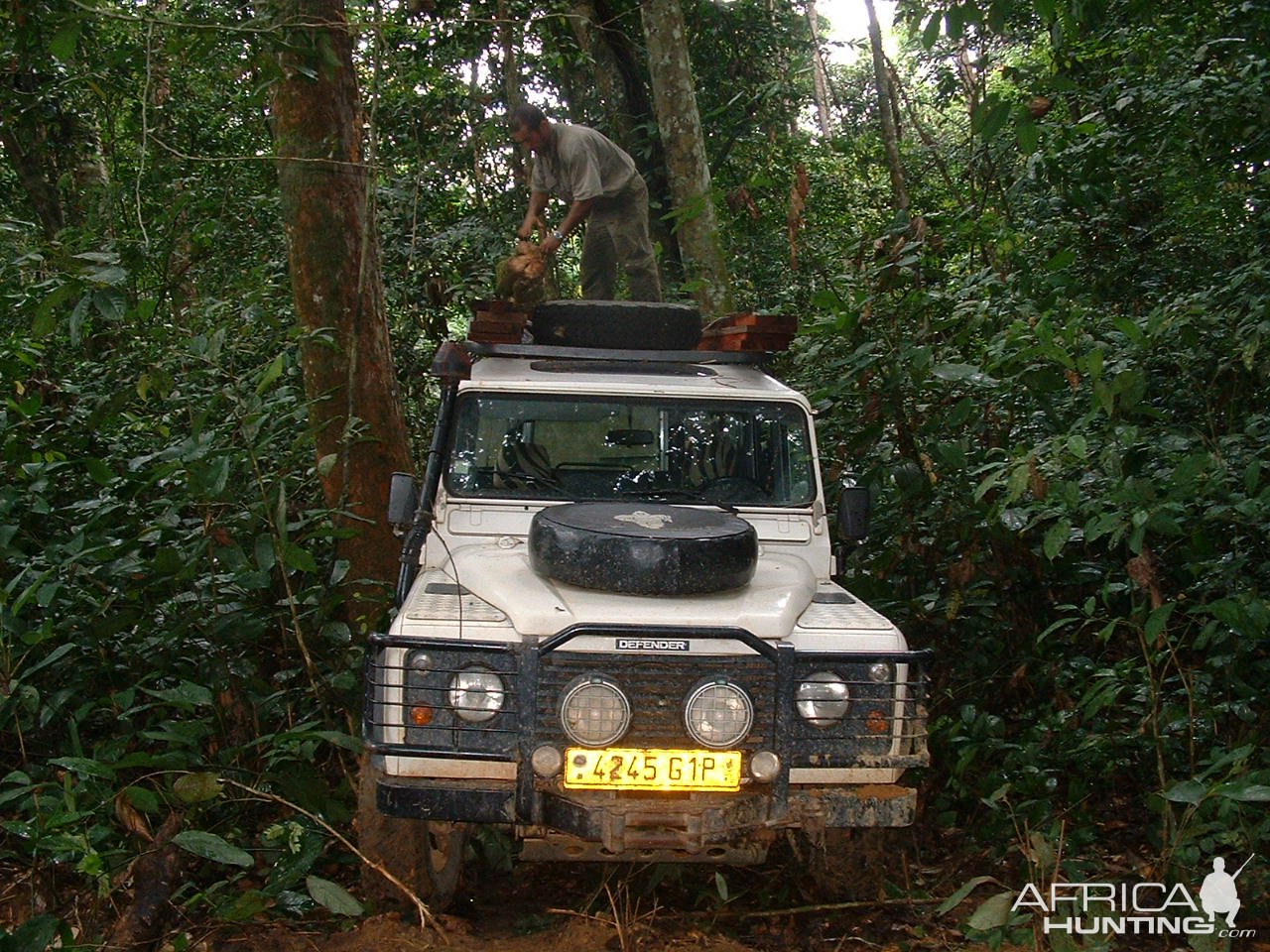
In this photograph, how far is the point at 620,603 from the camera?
373 cm

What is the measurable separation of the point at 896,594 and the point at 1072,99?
167 inches

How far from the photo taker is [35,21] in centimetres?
571

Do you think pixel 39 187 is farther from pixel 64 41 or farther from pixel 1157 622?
pixel 1157 622

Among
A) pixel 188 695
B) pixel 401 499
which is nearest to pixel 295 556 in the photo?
pixel 401 499

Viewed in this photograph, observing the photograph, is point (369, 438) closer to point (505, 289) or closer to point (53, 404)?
point (505, 289)

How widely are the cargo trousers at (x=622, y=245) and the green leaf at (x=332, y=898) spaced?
4.88 meters

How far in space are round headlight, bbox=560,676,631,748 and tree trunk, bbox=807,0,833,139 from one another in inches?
345

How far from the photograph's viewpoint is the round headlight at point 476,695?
352 centimetres

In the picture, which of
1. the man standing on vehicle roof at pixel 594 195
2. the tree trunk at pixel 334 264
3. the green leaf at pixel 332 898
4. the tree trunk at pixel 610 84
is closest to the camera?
the green leaf at pixel 332 898

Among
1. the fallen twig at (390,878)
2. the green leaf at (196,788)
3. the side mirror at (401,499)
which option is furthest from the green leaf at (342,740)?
the side mirror at (401,499)

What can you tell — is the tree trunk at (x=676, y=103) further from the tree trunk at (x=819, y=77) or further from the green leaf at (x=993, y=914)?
the green leaf at (x=993, y=914)

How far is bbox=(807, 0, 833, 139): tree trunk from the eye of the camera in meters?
12.2

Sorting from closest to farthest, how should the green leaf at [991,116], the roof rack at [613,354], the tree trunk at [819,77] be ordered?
1. the green leaf at [991,116]
2. the roof rack at [613,354]
3. the tree trunk at [819,77]

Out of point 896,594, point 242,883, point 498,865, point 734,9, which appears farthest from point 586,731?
point 734,9
